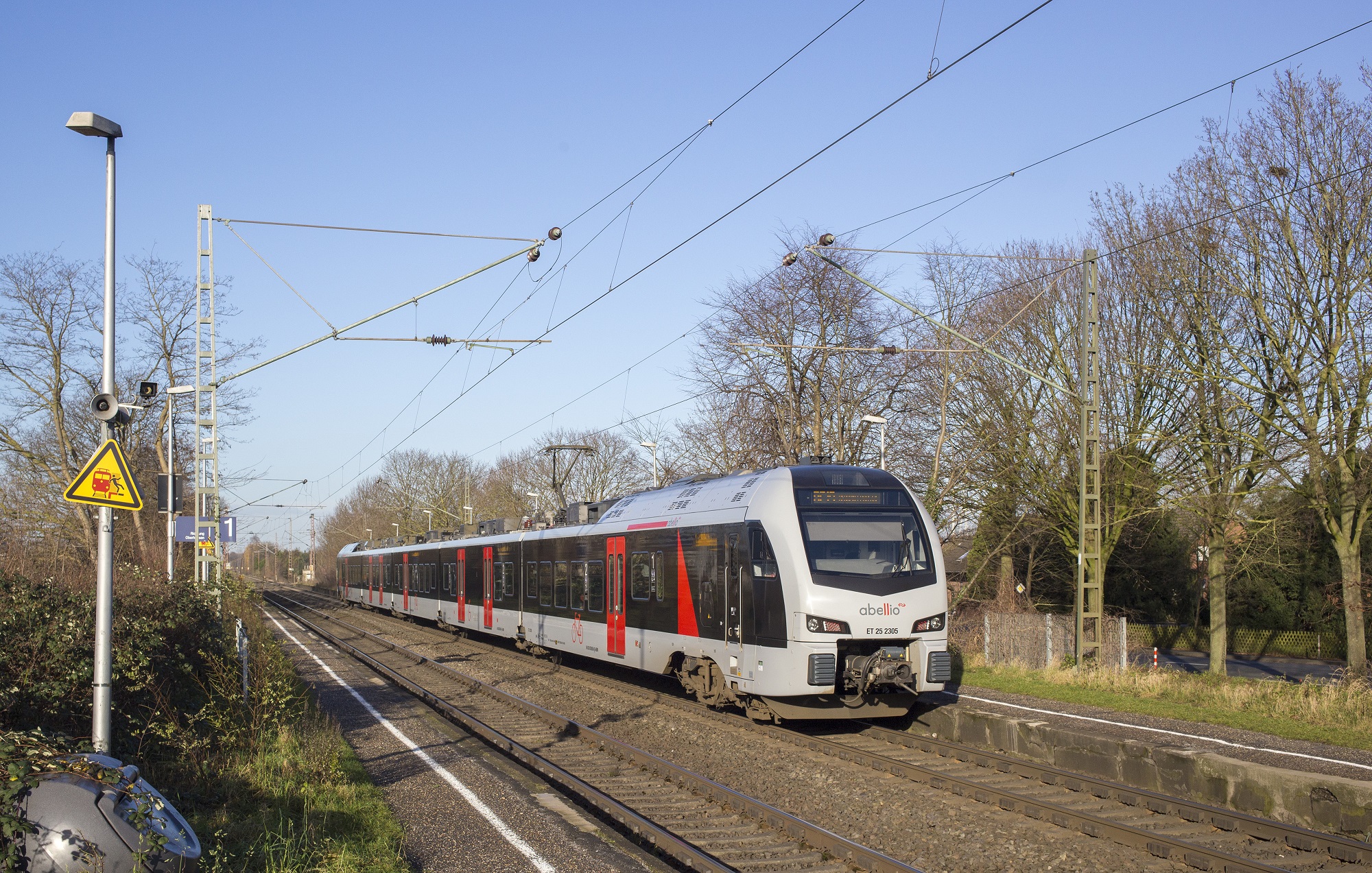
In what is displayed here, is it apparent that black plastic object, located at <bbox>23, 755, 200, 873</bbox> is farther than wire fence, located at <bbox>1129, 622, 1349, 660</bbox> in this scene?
No

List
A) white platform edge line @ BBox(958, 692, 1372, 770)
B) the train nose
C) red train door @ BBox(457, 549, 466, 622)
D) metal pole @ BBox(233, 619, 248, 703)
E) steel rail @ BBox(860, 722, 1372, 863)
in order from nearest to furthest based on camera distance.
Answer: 1. steel rail @ BBox(860, 722, 1372, 863)
2. white platform edge line @ BBox(958, 692, 1372, 770)
3. the train nose
4. metal pole @ BBox(233, 619, 248, 703)
5. red train door @ BBox(457, 549, 466, 622)

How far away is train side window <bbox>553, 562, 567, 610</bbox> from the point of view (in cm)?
2025

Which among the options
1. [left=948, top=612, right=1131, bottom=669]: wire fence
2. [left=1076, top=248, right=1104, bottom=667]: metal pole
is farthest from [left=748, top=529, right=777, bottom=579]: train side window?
[left=948, top=612, right=1131, bottom=669]: wire fence

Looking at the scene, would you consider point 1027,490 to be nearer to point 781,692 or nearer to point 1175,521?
point 1175,521

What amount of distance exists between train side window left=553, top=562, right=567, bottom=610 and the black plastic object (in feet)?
47.6

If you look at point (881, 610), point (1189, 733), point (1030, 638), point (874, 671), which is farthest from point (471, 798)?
point (1030, 638)

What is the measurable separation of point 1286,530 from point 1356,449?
436cm

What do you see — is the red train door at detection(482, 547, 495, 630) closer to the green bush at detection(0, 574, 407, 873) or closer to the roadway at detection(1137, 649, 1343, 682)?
the green bush at detection(0, 574, 407, 873)

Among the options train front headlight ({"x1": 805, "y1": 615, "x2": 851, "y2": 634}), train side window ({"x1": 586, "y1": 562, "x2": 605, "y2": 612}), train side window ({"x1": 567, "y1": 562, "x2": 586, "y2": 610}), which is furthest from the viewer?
train side window ({"x1": 567, "y1": 562, "x2": 586, "y2": 610})

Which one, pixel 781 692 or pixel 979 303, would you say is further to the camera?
pixel 979 303

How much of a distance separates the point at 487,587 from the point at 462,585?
314 cm

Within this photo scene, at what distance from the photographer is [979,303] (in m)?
30.0

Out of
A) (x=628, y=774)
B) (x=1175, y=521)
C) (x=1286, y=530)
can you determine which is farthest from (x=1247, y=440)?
(x=628, y=774)

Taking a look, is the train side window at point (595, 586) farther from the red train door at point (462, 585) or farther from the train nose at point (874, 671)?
the red train door at point (462, 585)
